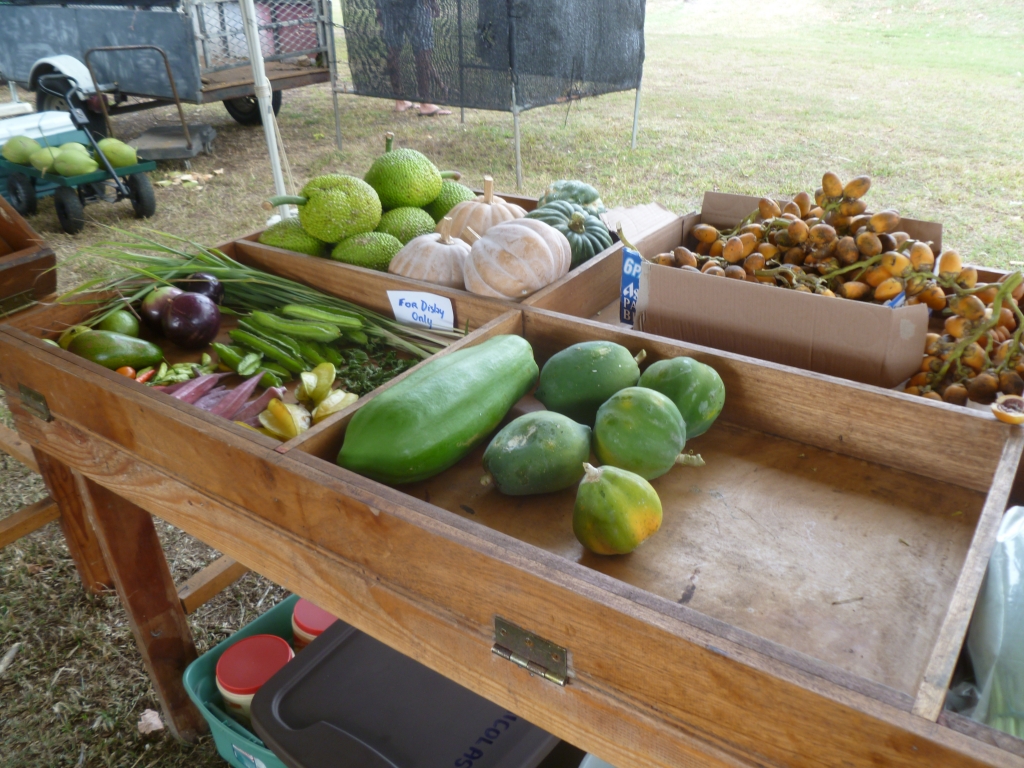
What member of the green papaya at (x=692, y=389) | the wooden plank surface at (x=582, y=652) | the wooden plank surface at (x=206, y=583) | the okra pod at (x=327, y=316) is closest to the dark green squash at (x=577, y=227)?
the okra pod at (x=327, y=316)

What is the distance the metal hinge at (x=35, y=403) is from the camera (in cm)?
138

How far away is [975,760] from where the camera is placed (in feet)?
1.84

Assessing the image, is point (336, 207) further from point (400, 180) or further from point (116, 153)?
point (116, 153)

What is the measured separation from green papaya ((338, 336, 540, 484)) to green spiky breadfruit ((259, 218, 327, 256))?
78 cm

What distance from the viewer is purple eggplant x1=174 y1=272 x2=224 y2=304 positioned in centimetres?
166

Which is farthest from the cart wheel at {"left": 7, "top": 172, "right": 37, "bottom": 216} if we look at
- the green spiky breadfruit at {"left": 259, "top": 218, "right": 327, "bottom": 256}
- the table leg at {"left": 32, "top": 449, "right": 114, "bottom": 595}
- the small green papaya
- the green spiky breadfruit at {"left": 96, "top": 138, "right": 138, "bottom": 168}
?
the small green papaya

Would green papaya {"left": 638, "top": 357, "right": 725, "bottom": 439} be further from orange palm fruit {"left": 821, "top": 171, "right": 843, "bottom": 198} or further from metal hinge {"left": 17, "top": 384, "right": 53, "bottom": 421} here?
metal hinge {"left": 17, "top": 384, "right": 53, "bottom": 421}

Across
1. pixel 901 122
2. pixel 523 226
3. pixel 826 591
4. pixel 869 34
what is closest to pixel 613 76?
pixel 901 122

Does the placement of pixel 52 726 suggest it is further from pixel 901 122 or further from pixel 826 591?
pixel 901 122

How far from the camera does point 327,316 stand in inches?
61.5

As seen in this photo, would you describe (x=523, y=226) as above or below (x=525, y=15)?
below

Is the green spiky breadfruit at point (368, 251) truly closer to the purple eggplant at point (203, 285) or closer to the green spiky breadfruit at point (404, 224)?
the green spiky breadfruit at point (404, 224)

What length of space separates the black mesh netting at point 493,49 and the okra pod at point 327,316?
409 cm

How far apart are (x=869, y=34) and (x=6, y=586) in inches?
466
